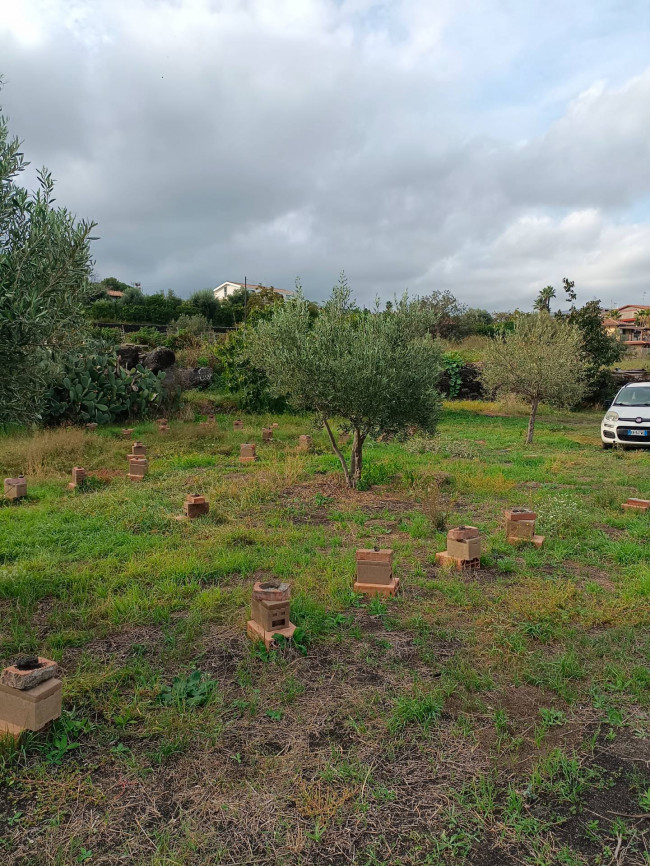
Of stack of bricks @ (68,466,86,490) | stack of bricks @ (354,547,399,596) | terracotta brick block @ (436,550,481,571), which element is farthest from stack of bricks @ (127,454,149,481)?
terracotta brick block @ (436,550,481,571)

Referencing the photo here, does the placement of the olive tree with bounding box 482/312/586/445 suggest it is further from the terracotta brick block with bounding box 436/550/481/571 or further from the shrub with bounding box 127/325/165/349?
the shrub with bounding box 127/325/165/349

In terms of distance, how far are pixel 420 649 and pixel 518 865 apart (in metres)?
1.73

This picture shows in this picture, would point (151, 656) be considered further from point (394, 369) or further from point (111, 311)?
point (111, 311)

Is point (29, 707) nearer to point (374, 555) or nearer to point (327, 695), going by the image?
point (327, 695)

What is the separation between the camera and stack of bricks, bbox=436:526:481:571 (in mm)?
5492

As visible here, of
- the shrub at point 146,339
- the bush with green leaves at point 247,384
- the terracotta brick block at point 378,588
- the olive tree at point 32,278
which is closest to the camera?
the olive tree at point 32,278

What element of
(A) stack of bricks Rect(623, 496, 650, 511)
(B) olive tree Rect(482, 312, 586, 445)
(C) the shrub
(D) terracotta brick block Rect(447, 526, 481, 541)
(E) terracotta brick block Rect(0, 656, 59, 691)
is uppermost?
(C) the shrub

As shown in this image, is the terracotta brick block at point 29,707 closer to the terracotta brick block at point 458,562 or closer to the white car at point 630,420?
the terracotta brick block at point 458,562

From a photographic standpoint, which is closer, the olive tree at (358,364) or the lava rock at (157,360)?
the olive tree at (358,364)

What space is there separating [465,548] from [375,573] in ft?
3.65

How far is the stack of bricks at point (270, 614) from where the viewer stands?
158 inches

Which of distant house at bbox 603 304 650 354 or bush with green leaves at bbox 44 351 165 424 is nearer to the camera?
bush with green leaves at bbox 44 351 165 424

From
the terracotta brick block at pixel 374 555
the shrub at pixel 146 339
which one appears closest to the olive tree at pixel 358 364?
the terracotta brick block at pixel 374 555

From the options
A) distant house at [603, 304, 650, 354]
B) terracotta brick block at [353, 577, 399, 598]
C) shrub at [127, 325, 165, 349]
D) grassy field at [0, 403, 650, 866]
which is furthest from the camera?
distant house at [603, 304, 650, 354]
